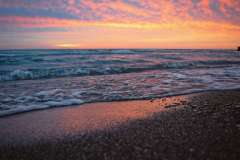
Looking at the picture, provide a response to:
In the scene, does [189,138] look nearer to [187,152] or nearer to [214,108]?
[187,152]

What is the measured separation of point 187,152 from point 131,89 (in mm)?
4746

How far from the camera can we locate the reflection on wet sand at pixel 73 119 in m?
3.77

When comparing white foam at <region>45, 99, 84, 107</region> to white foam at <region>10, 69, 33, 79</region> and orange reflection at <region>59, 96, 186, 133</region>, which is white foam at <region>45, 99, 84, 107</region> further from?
white foam at <region>10, 69, 33, 79</region>

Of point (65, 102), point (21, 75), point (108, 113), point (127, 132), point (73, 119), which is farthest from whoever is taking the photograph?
point (21, 75)

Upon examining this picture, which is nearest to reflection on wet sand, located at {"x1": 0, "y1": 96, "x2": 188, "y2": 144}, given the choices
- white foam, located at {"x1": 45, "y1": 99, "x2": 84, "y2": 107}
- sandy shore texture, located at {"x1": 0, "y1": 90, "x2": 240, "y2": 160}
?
sandy shore texture, located at {"x1": 0, "y1": 90, "x2": 240, "y2": 160}

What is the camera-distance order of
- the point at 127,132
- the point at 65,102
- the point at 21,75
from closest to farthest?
the point at 127,132 → the point at 65,102 → the point at 21,75

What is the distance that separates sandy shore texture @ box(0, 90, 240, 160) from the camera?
2921 millimetres

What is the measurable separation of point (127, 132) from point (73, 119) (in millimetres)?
1488

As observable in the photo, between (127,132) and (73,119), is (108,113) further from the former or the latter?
(127,132)

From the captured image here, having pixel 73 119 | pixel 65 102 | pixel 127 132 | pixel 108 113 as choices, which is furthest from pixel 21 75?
pixel 127 132

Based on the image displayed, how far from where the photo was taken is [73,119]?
14.8ft

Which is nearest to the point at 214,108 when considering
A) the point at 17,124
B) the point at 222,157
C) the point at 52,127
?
the point at 222,157

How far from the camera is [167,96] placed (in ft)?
21.4

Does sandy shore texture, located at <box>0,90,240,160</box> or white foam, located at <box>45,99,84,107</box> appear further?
white foam, located at <box>45,99,84,107</box>
